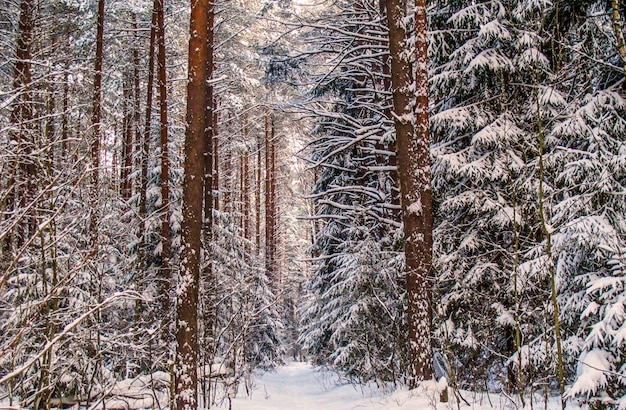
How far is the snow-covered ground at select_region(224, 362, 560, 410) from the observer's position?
6559mm

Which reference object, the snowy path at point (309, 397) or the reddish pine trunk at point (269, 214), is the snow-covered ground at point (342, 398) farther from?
the reddish pine trunk at point (269, 214)

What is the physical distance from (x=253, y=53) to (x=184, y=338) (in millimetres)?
16947

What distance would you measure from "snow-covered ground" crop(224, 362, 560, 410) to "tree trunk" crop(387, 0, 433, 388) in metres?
0.42

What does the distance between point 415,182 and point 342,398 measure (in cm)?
581

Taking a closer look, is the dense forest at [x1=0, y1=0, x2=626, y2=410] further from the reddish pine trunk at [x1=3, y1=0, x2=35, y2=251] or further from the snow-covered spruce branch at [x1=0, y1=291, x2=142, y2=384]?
the snow-covered spruce branch at [x1=0, y1=291, x2=142, y2=384]

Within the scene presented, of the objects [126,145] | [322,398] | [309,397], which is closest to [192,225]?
[322,398]

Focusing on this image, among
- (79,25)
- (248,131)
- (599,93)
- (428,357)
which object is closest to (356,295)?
(428,357)

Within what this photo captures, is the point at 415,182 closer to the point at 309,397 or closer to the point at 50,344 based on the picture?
the point at 50,344

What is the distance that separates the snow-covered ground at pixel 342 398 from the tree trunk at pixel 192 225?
118 inches

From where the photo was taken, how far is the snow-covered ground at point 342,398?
656cm

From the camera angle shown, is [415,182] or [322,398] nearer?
[415,182]

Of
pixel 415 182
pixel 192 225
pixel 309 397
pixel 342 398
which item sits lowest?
pixel 309 397

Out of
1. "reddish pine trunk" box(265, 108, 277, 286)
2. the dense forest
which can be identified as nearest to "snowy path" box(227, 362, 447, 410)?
the dense forest

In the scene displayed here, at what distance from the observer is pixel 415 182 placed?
7.51 m
